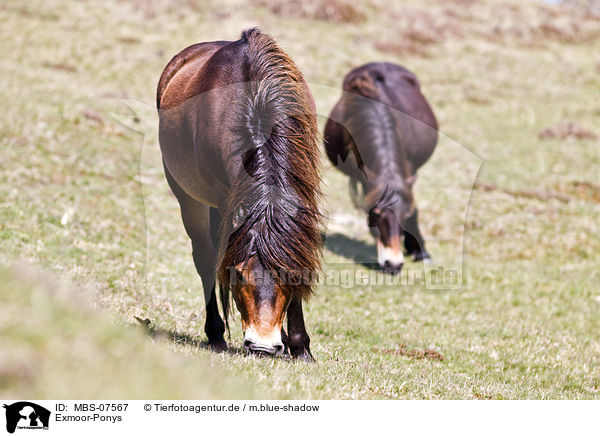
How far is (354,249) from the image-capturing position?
1069 centimetres

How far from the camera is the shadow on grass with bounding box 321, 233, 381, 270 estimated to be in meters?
10.0

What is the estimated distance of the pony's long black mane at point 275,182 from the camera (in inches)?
154

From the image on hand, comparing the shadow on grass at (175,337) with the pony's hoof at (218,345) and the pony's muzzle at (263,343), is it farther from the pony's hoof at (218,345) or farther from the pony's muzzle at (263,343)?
the pony's muzzle at (263,343)

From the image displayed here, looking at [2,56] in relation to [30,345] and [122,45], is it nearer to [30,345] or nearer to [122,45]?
[122,45]

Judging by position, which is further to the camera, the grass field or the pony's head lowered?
the pony's head lowered

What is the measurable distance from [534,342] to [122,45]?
19.1m

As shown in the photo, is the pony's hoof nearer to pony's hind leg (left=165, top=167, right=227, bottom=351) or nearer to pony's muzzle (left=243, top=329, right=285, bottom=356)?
pony's hind leg (left=165, top=167, right=227, bottom=351)

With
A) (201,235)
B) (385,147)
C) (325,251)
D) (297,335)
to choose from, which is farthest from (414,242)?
(297,335)

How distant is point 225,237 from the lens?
412 cm

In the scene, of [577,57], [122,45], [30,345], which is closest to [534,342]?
[30,345]

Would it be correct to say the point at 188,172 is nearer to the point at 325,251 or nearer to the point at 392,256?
the point at 325,251

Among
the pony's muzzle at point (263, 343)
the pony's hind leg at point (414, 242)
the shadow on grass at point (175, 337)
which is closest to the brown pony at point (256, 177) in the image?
the pony's muzzle at point (263, 343)

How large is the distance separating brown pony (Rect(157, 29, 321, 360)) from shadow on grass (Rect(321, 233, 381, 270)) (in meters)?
4.84

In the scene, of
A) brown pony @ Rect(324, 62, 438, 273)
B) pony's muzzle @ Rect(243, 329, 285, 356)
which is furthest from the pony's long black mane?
brown pony @ Rect(324, 62, 438, 273)
